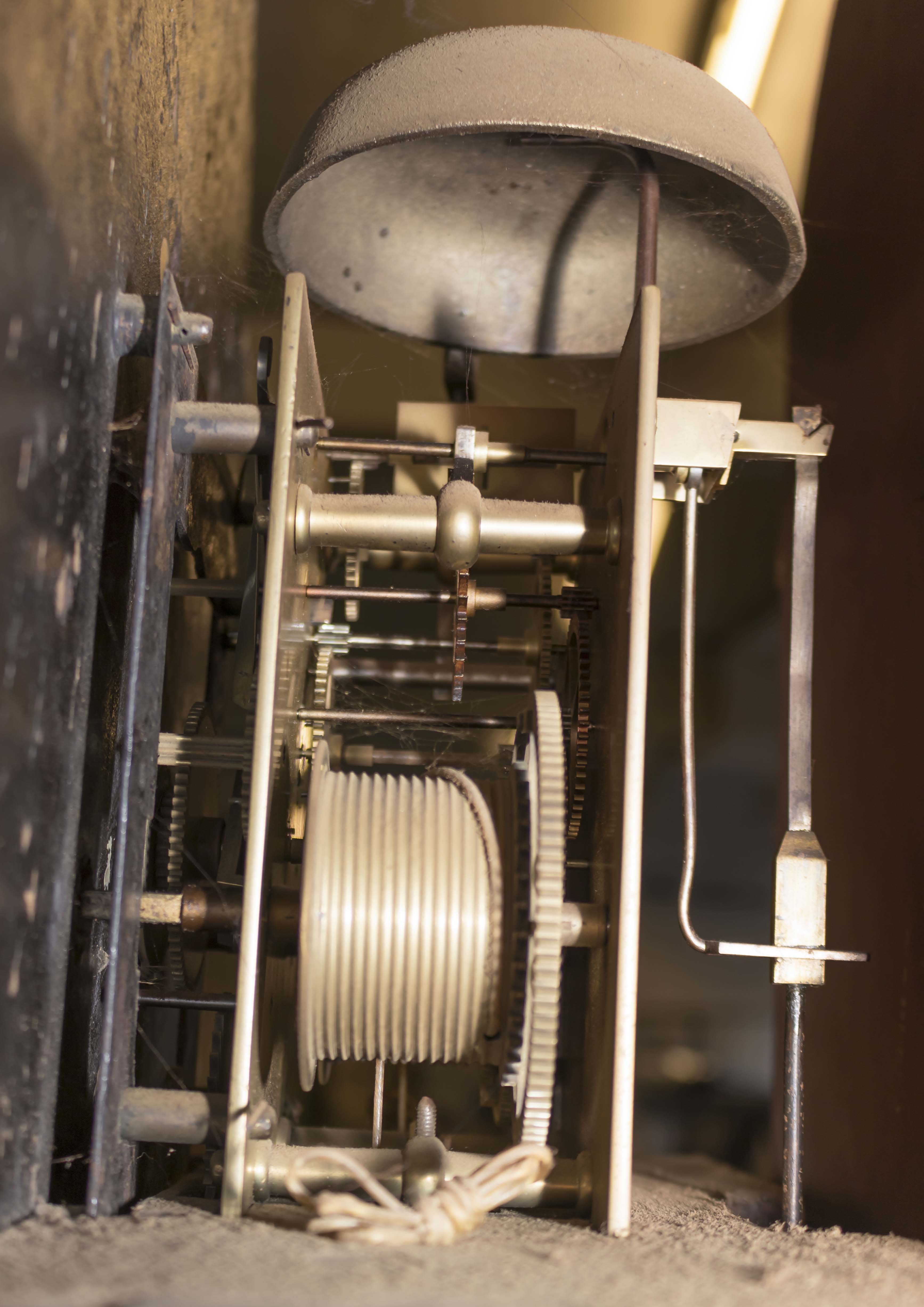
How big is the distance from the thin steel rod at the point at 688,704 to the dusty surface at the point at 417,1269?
1.04 ft

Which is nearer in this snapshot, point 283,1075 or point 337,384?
point 283,1075

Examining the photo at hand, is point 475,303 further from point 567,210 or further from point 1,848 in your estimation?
point 1,848

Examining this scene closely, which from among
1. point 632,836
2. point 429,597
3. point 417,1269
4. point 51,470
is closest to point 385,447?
point 429,597

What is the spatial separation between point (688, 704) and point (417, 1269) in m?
0.63

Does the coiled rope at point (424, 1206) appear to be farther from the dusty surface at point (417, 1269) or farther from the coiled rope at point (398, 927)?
the coiled rope at point (398, 927)

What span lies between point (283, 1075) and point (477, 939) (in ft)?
1.35

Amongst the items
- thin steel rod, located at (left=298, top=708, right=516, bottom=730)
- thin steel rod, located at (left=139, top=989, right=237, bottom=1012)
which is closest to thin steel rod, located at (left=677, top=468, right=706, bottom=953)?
thin steel rod, located at (left=298, top=708, right=516, bottom=730)

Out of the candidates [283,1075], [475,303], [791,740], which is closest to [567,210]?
[475,303]

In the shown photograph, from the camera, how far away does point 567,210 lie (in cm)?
152

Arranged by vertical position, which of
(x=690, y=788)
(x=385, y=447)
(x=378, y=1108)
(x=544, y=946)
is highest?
(x=385, y=447)

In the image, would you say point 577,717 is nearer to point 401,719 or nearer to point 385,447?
point 401,719

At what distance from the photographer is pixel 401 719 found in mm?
1317

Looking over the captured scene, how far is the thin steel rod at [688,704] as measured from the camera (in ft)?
3.96

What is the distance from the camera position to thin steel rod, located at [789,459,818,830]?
133cm
